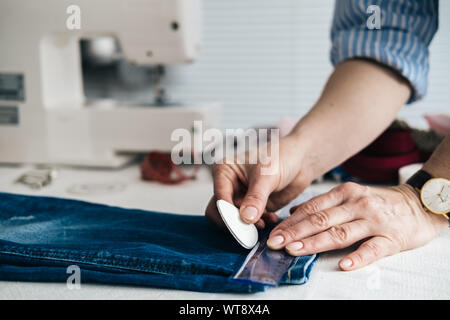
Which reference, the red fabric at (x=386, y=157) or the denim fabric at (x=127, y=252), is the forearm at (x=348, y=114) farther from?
the denim fabric at (x=127, y=252)

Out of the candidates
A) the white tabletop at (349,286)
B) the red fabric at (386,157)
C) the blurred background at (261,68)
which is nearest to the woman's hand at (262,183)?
the white tabletop at (349,286)

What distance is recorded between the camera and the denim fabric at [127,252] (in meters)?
0.67

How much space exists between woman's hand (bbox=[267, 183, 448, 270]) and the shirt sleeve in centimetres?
36

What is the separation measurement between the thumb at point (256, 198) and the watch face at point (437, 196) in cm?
28

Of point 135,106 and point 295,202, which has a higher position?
point 135,106

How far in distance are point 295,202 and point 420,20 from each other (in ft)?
1.79

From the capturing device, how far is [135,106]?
1552 mm

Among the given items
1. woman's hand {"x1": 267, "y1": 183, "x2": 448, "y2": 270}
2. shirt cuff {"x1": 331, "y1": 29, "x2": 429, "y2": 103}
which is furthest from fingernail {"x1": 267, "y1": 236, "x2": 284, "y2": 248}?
shirt cuff {"x1": 331, "y1": 29, "x2": 429, "y2": 103}

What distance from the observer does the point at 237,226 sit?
2.50 ft

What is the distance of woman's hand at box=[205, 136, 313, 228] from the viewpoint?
820 millimetres

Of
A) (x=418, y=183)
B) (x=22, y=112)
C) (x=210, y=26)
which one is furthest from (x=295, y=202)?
(x=210, y=26)

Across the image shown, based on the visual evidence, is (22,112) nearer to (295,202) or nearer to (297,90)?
(295,202)

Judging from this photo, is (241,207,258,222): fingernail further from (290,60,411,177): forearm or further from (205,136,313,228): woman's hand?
(290,60,411,177): forearm
